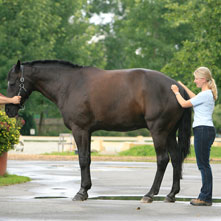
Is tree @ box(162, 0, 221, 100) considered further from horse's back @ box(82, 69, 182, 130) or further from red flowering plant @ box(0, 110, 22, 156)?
horse's back @ box(82, 69, 182, 130)

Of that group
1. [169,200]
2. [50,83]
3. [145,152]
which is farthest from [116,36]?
[169,200]

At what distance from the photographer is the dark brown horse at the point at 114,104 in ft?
33.8

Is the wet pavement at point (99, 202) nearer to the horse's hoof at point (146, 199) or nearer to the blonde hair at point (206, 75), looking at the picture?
the horse's hoof at point (146, 199)

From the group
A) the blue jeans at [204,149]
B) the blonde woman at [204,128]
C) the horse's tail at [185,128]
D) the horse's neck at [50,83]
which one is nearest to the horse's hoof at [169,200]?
the blonde woman at [204,128]

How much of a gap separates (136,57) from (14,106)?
176 ft

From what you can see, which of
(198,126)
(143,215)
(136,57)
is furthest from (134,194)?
(136,57)

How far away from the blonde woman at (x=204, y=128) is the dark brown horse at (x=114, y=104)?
Answer: 0.47 metres

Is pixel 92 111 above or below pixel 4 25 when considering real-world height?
below

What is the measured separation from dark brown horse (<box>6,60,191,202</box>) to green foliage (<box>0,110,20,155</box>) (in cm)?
281

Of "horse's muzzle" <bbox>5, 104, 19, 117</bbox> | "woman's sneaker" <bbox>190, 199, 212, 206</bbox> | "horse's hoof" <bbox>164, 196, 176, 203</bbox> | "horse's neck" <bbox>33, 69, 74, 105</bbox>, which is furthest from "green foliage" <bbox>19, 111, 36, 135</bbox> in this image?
"woman's sneaker" <bbox>190, 199, 212, 206</bbox>

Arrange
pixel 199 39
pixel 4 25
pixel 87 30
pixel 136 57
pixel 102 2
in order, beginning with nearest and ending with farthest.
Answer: pixel 199 39 < pixel 4 25 < pixel 87 30 < pixel 136 57 < pixel 102 2

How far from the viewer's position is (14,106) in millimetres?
11211

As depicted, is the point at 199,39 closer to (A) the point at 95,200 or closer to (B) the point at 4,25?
(B) the point at 4,25

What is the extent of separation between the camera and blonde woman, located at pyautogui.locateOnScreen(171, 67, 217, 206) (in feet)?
32.3
